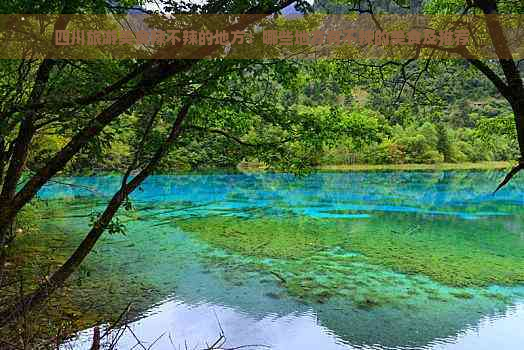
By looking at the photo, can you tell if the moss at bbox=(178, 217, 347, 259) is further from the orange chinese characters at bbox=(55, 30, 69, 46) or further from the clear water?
the orange chinese characters at bbox=(55, 30, 69, 46)

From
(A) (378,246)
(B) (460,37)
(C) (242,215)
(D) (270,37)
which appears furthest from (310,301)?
(C) (242,215)

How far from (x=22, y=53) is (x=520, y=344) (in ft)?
23.0

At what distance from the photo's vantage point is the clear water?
661 cm

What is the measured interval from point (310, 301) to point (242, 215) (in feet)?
30.2

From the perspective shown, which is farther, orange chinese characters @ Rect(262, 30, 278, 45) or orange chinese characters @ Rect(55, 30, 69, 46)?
orange chinese characters @ Rect(55, 30, 69, 46)

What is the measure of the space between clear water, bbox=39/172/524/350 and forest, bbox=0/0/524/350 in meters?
0.05

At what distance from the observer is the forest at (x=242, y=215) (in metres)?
2.60

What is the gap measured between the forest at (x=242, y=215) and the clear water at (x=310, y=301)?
0.05 m

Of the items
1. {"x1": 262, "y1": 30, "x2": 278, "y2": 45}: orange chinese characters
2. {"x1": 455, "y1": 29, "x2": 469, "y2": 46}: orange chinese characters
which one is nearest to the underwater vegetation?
{"x1": 455, "y1": 29, "x2": 469, "y2": 46}: orange chinese characters

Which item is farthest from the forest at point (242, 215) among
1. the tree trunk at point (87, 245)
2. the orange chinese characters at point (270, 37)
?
the orange chinese characters at point (270, 37)

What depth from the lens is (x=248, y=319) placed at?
7238 mm

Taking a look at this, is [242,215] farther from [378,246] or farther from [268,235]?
[378,246]

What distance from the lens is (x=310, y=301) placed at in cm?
795

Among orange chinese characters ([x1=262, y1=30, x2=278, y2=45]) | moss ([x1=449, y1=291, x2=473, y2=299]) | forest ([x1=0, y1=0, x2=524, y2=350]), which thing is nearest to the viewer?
forest ([x1=0, y1=0, x2=524, y2=350])
